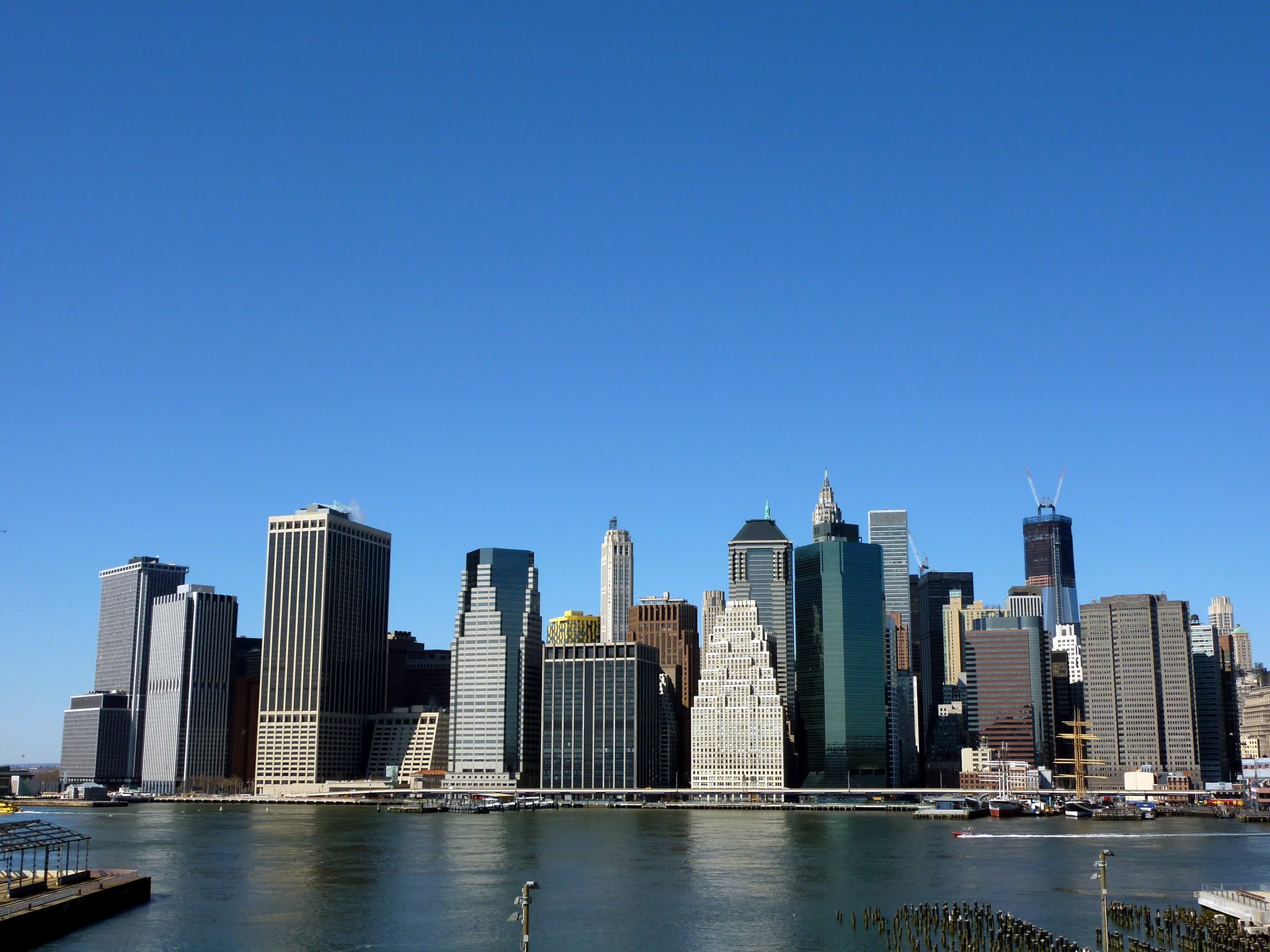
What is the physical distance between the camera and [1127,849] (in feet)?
577

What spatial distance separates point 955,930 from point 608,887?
3899cm

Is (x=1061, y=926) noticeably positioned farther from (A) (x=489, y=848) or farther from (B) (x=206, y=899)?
(A) (x=489, y=848)

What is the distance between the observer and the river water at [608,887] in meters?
97.5

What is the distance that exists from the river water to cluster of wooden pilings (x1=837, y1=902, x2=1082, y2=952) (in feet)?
7.23

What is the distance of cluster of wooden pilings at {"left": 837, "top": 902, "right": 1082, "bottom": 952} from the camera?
9081 centimetres

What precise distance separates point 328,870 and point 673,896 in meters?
42.4

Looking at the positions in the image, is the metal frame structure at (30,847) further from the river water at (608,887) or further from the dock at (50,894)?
the river water at (608,887)

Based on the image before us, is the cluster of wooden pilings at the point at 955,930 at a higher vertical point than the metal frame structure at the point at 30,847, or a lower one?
lower

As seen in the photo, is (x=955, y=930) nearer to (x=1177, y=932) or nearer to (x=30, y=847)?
(x=1177, y=932)

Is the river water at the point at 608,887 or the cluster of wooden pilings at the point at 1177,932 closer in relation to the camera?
the cluster of wooden pilings at the point at 1177,932

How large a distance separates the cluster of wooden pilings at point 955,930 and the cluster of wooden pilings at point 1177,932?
4510mm

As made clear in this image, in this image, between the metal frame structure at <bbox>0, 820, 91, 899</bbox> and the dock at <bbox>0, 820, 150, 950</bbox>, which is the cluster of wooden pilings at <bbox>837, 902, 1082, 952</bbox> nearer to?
the dock at <bbox>0, 820, 150, 950</bbox>

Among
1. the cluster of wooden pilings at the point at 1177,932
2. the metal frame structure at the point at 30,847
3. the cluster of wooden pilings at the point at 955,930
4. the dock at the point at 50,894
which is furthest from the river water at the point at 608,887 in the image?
the metal frame structure at the point at 30,847

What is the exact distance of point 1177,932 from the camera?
95312 mm
